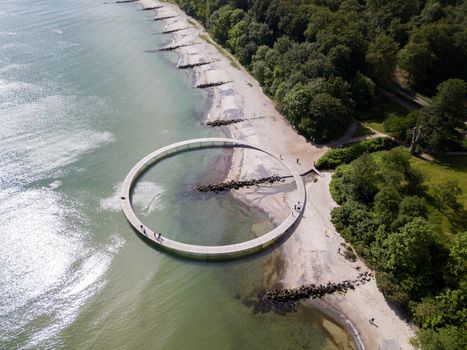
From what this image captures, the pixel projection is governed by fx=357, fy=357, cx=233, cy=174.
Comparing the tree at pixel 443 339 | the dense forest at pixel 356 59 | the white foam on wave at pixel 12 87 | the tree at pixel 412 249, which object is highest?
the dense forest at pixel 356 59

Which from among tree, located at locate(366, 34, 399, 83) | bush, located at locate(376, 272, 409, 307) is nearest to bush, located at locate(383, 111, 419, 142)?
tree, located at locate(366, 34, 399, 83)

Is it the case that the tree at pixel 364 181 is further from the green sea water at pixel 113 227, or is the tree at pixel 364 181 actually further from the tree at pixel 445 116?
the tree at pixel 445 116

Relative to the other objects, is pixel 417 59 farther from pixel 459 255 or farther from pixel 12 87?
pixel 12 87

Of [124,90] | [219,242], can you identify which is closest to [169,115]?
[124,90]

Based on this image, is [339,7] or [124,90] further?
[339,7]

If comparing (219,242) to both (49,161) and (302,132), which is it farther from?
(49,161)

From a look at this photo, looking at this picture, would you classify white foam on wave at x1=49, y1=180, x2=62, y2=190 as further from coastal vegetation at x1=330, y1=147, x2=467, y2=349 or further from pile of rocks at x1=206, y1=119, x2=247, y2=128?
coastal vegetation at x1=330, y1=147, x2=467, y2=349

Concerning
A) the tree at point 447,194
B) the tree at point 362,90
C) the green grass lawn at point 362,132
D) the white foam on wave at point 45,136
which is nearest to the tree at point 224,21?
the tree at point 362,90
